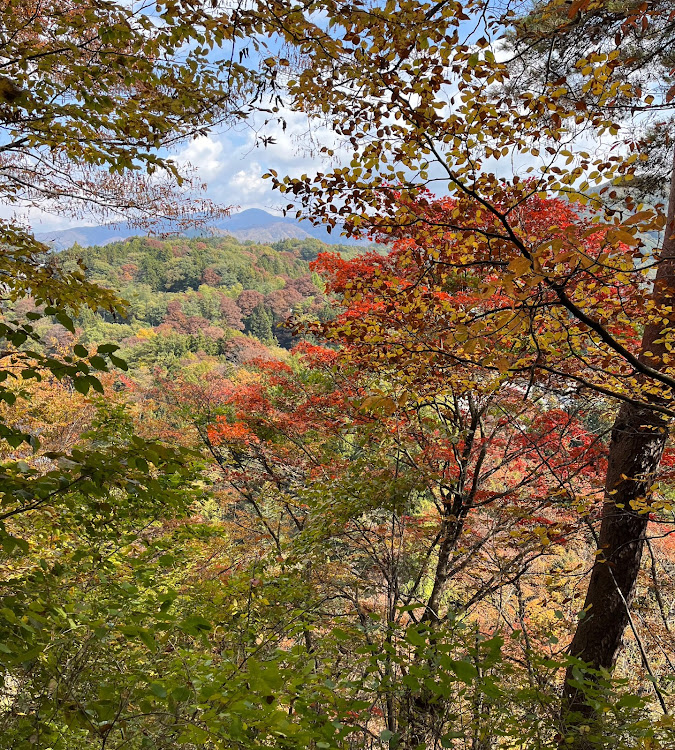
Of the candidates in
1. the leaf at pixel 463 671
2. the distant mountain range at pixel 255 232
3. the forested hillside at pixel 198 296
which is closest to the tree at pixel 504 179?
the leaf at pixel 463 671

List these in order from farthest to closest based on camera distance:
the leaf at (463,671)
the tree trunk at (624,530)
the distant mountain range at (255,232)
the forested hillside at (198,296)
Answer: the distant mountain range at (255,232) → the forested hillside at (198,296) → the tree trunk at (624,530) → the leaf at (463,671)

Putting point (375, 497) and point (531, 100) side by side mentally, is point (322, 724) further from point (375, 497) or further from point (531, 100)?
point (531, 100)

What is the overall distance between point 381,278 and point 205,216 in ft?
6.92

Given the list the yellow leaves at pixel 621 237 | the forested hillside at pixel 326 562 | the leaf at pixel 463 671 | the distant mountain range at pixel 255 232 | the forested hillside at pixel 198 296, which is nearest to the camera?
the yellow leaves at pixel 621 237

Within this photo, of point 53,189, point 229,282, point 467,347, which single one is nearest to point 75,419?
point 53,189

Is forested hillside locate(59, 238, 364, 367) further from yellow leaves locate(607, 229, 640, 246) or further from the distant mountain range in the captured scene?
yellow leaves locate(607, 229, 640, 246)

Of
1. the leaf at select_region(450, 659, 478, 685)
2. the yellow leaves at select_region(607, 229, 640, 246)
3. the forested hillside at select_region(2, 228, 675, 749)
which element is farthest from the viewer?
the forested hillside at select_region(2, 228, 675, 749)

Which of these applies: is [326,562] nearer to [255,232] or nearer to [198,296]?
[198,296]

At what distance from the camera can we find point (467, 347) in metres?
1.46

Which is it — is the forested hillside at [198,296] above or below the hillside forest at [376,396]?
above

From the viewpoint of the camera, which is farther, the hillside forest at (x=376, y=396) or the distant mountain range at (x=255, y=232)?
the distant mountain range at (x=255, y=232)

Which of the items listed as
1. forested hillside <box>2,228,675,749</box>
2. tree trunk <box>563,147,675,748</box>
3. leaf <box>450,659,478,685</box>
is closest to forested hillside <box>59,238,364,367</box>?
forested hillside <box>2,228,675,749</box>

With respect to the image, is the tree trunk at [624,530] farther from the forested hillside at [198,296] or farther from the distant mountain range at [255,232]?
the distant mountain range at [255,232]

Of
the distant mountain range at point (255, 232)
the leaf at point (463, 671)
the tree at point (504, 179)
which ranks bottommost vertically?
the leaf at point (463, 671)
